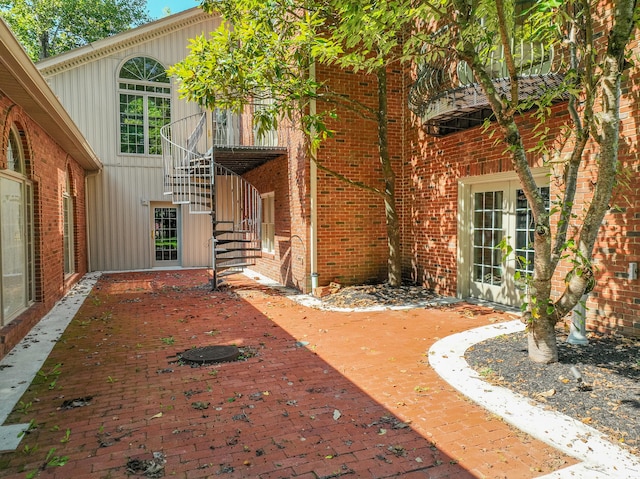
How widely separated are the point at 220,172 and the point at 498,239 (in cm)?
817

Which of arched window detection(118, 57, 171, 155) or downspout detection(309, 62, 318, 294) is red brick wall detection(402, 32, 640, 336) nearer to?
downspout detection(309, 62, 318, 294)

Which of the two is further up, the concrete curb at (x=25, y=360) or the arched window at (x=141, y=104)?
the arched window at (x=141, y=104)

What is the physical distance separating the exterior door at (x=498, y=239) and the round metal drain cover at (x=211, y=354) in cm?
403

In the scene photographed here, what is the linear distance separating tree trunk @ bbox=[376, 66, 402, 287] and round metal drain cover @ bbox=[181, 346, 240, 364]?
412 centimetres

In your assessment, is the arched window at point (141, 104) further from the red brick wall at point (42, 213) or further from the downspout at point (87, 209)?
the red brick wall at point (42, 213)

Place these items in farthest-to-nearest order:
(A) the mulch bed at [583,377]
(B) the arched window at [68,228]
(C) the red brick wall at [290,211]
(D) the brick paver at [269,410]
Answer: (B) the arched window at [68,228] < (C) the red brick wall at [290,211] < (A) the mulch bed at [583,377] < (D) the brick paver at [269,410]

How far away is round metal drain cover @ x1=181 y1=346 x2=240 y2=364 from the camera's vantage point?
442 centimetres

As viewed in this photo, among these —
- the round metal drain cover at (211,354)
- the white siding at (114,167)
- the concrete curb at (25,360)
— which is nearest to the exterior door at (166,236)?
the white siding at (114,167)

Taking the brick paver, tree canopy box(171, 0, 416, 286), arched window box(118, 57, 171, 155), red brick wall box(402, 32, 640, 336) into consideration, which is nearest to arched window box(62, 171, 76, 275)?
arched window box(118, 57, 171, 155)

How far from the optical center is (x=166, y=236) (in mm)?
13406

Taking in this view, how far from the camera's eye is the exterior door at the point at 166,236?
43.4 ft

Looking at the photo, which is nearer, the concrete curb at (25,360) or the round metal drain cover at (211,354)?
the concrete curb at (25,360)

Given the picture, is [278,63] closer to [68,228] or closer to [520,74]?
[520,74]

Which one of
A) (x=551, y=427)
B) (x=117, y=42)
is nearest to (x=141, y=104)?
(x=117, y=42)
